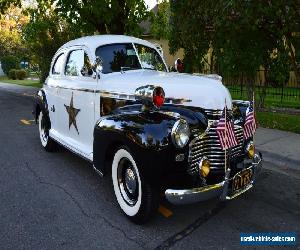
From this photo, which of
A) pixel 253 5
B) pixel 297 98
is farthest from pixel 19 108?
pixel 297 98

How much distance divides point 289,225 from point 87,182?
2.81 meters

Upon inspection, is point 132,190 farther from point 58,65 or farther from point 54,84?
point 58,65

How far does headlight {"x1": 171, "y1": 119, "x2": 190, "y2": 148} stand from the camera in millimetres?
3852

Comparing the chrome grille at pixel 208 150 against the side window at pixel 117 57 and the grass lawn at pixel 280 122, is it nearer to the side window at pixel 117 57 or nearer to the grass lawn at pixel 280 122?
the side window at pixel 117 57

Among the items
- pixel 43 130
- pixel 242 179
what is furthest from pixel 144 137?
pixel 43 130

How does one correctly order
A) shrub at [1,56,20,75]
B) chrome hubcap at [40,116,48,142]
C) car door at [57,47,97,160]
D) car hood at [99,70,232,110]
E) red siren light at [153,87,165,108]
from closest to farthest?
red siren light at [153,87,165,108], car hood at [99,70,232,110], car door at [57,47,97,160], chrome hubcap at [40,116,48,142], shrub at [1,56,20,75]

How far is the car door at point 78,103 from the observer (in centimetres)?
541

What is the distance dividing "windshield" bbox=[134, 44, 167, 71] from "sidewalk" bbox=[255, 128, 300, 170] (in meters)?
2.44

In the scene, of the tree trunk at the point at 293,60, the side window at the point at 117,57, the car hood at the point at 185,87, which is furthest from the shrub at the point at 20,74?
the car hood at the point at 185,87

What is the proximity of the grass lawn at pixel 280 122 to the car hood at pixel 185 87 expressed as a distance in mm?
4797

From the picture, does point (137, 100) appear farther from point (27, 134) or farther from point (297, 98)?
point (297, 98)

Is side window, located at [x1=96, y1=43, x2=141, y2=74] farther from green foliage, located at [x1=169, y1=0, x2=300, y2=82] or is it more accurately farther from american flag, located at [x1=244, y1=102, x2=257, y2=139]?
green foliage, located at [x1=169, y1=0, x2=300, y2=82]

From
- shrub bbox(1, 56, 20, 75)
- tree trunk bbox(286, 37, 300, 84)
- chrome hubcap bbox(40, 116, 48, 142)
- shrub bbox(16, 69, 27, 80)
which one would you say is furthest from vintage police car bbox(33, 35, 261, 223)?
shrub bbox(1, 56, 20, 75)

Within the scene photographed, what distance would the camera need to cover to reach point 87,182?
574 centimetres
